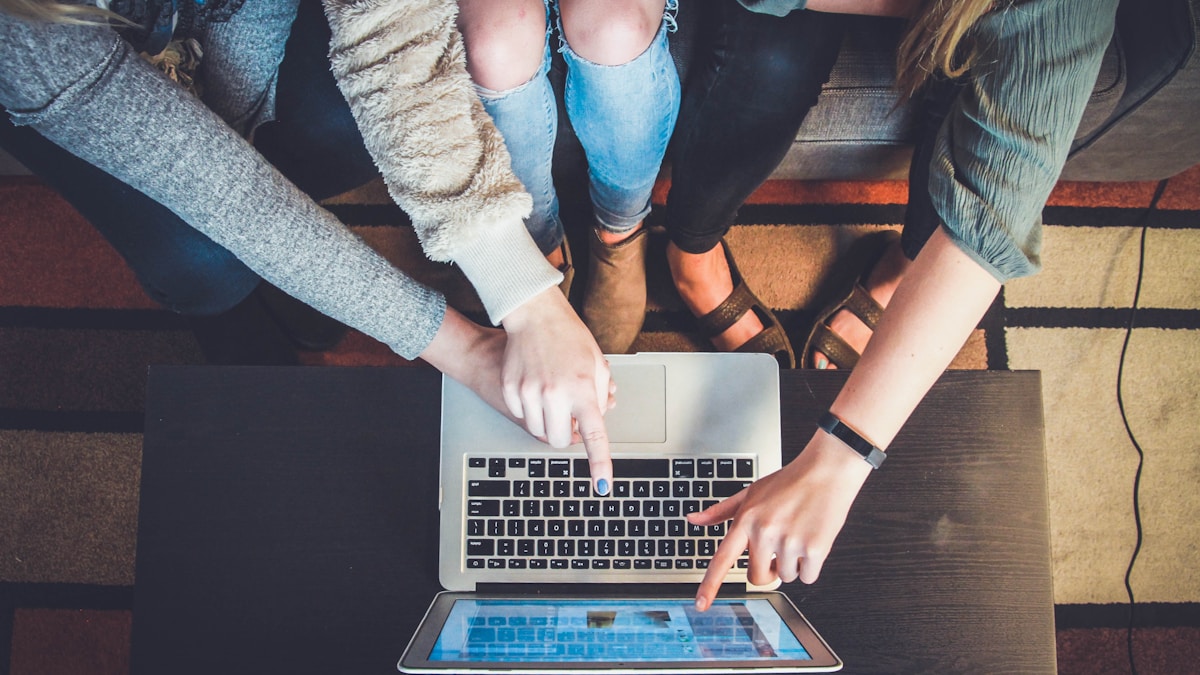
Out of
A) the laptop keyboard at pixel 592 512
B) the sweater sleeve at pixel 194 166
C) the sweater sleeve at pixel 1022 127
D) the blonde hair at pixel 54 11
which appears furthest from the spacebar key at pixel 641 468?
the blonde hair at pixel 54 11

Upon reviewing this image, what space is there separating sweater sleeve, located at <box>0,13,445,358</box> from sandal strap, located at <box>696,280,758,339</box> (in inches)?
24.0

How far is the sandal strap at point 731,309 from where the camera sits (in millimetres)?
1178

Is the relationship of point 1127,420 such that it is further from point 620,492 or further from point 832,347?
point 620,492

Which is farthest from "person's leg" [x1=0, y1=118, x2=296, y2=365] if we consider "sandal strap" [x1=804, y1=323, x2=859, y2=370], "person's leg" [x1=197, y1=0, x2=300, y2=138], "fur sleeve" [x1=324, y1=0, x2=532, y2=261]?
"sandal strap" [x1=804, y1=323, x2=859, y2=370]

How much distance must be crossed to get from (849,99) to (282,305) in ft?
3.27

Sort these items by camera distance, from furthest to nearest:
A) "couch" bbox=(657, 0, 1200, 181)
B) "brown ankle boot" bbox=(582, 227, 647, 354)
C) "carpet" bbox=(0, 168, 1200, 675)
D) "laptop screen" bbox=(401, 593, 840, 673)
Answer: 1. "carpet" bbox=(0, 168, 1200, 675)
2. "brown ankle boot" bbox=(582, 227, 647, 354)
3. "couch" bbox=(657, 0, 1200, 181)
4. "laptop screen" bbox=(401, 593, 840, 673)

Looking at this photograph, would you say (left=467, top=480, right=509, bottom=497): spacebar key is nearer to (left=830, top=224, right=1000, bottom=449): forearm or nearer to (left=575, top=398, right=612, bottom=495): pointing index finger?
(left=575, top=398, right=612, bottom=495): pointing index finger

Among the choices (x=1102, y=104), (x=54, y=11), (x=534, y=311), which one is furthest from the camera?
(x=1102, y=104)

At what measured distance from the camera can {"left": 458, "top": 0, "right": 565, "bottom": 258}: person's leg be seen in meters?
0.73

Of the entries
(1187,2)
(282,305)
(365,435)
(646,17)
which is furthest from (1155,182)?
(282,305)

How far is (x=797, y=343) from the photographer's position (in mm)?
1257

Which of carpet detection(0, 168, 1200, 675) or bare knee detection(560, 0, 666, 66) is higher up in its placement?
bare knee detection(560, 0, 666, 66)

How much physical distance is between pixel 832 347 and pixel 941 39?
0.59 m

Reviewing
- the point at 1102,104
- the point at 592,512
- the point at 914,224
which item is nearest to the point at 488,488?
the point at 592,512
